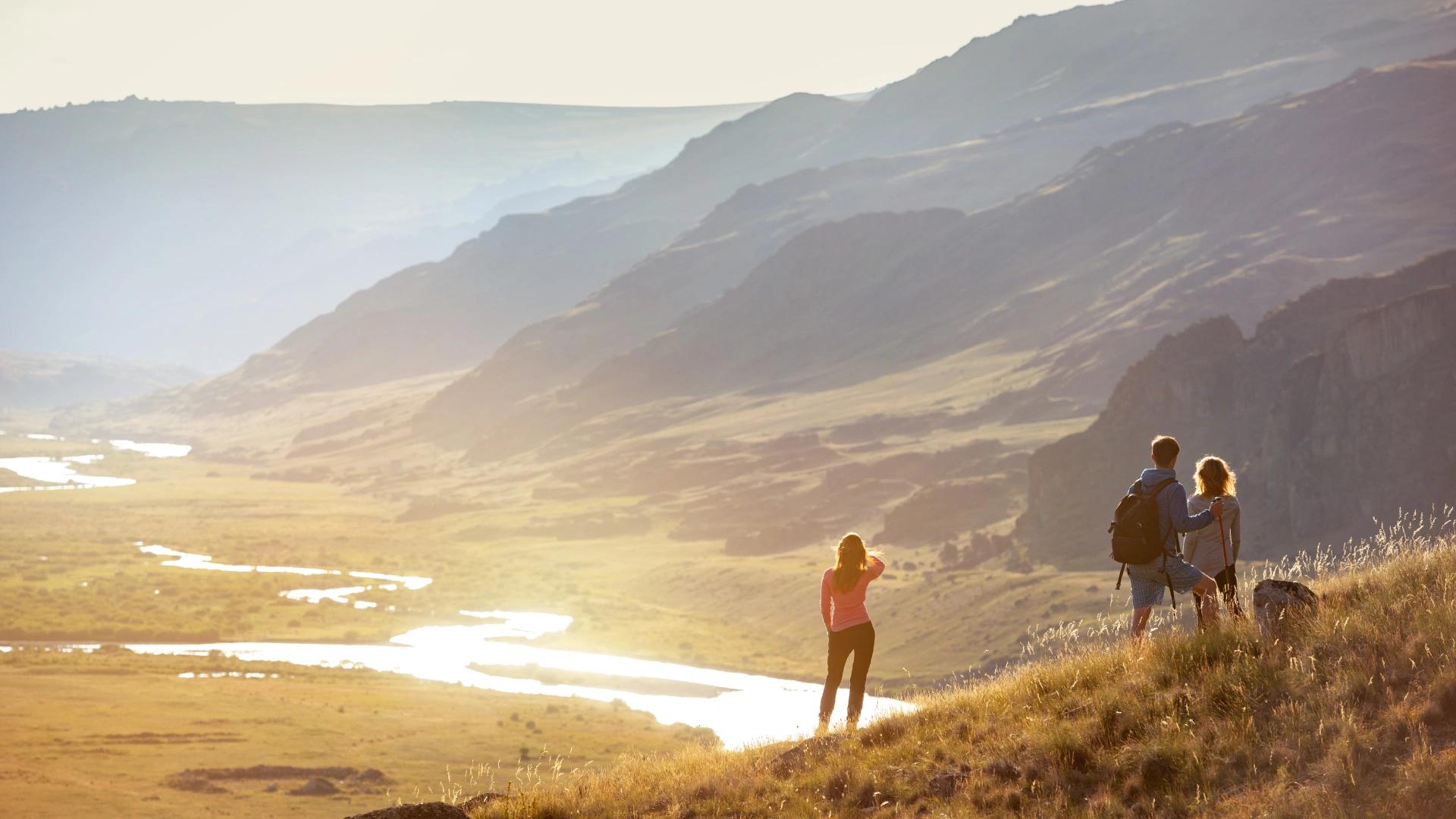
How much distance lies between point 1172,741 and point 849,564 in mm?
4281

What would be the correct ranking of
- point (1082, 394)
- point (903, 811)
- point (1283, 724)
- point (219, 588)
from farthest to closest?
1. point (1082, 394)
2. point (219, 588)
3. point (903, 811)
4. point (1283, 724)

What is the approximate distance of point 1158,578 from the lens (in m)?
13.6

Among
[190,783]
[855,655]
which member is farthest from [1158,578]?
[190,783]

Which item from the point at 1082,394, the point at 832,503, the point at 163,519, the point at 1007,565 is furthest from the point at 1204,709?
the point at 163,519

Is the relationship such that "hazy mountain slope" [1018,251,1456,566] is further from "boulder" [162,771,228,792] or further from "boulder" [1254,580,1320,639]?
Answer: "boulder" [1254,580,1320,639]

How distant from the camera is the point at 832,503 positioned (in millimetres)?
156500

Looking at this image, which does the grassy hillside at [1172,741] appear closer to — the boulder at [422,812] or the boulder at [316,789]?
the boulder at [422,812]

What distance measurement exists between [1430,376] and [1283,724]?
9341 cm

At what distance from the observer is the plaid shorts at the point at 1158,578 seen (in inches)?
526

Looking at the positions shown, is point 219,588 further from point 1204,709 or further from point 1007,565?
point 1204,709

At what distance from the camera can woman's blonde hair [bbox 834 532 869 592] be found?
47.8 ft

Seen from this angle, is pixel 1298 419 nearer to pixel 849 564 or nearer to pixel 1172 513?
pixel 1172 513

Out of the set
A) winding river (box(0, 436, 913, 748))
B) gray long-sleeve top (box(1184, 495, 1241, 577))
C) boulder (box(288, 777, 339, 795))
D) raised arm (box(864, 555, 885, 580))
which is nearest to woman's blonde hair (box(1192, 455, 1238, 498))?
gray long-sleeve top (box(1184, 495, 1241, 577))

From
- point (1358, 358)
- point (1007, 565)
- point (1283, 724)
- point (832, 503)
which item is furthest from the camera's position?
point (832, 503)
